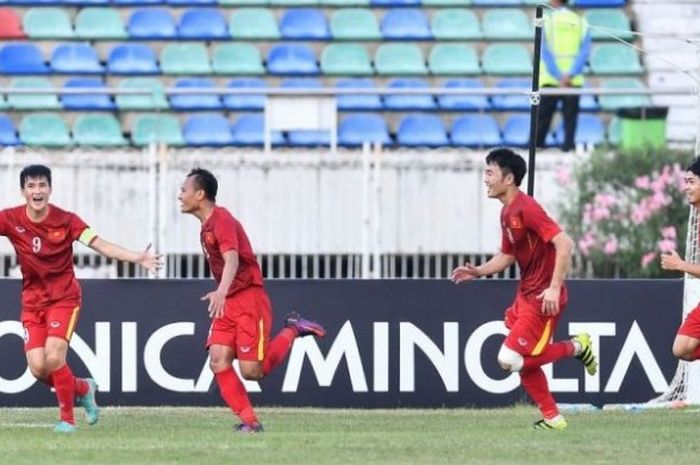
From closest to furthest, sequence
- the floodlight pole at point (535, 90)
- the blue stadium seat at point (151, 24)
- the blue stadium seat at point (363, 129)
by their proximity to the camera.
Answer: the floodlight pole at point (535, 90), the blue stadium seat at point (363, 129), the blue stadium seat at point (151, 24)

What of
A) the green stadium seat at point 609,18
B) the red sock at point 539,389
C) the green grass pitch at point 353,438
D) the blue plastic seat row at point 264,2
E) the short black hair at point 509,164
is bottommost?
the green grass pitch at point 353,438

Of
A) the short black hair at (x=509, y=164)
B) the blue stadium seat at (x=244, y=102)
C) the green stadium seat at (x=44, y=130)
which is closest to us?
the short black hair at (x=509, y=164)

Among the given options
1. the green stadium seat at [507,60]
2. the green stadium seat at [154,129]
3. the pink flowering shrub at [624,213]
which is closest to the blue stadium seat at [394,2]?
the green stadium seat at [507,60]

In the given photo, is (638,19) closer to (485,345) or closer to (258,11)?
(258,11)

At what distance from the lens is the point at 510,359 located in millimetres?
12977

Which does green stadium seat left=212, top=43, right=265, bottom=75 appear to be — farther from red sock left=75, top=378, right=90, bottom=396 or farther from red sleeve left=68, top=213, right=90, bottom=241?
red sleeve left=68, top=213, right=90, bottom=241

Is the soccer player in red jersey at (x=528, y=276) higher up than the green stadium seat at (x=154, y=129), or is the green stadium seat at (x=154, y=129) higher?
the green stadium seat at (x=154, y=129)

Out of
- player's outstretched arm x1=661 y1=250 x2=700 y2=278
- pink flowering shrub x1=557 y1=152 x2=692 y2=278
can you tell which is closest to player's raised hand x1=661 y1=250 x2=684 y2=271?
player's outstretched arm x1=661 y1=250 x2=700 y2=278

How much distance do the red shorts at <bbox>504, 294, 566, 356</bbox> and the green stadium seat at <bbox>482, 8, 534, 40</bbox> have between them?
39.3ft

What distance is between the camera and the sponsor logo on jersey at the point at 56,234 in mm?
13312

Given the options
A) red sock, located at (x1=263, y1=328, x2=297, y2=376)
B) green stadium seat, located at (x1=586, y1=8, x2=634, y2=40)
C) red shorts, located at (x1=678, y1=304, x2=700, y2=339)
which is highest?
green stadium seat, located at (x1=586, y1=8, x2=634, y2=40)

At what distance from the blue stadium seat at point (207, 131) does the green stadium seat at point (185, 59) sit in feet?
3.60

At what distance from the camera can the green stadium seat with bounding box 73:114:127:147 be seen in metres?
22.8

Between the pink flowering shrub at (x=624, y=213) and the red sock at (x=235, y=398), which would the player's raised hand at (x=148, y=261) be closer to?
the red sock at (x=235, y=398)
